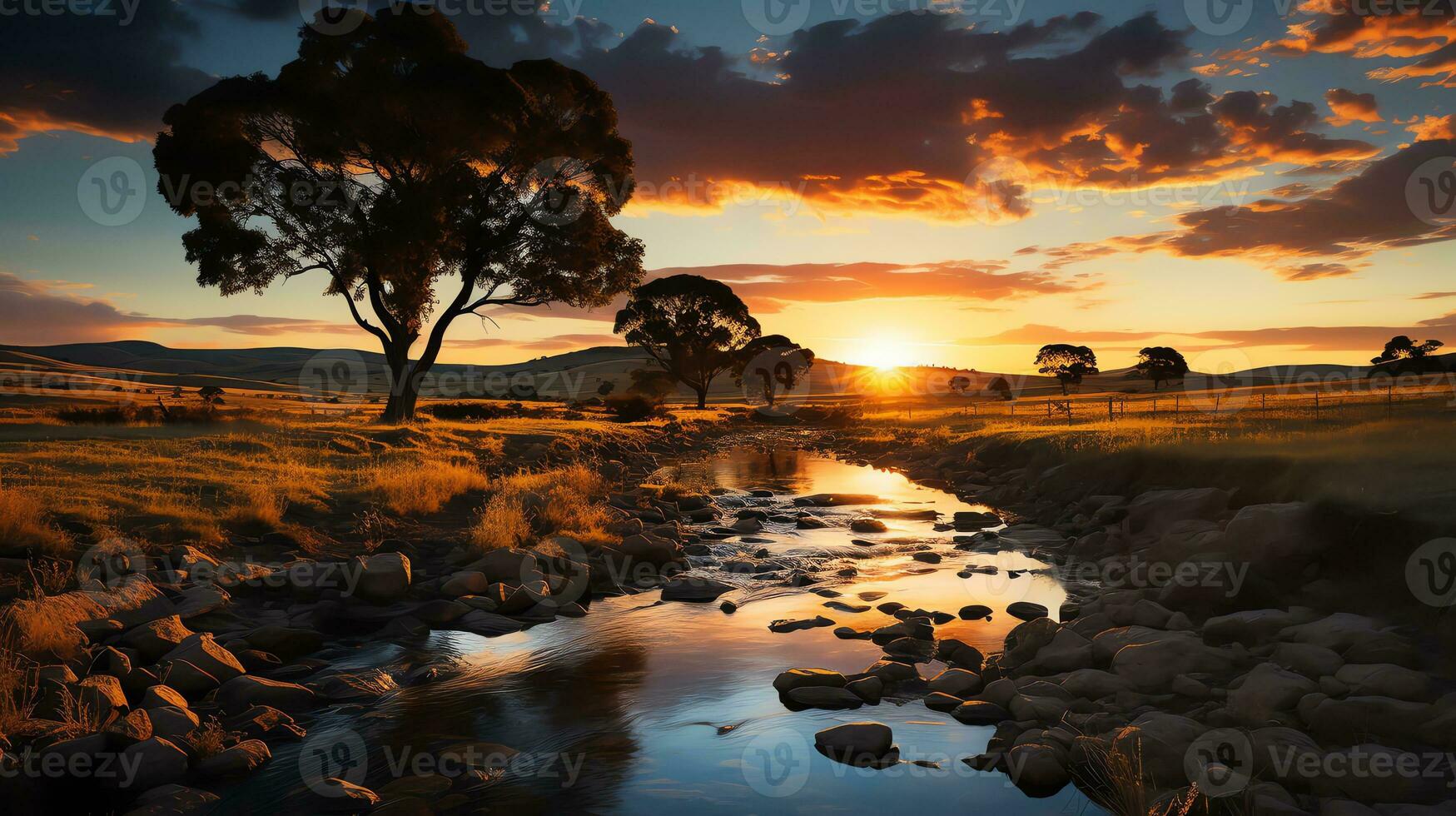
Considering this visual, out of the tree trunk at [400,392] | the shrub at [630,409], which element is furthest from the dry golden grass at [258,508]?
the shrub at [630,409]

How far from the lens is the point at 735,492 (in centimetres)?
2570

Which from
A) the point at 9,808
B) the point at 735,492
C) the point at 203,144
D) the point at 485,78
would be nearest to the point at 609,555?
the point at 9,808

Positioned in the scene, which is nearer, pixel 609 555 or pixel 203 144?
pixel 609 555

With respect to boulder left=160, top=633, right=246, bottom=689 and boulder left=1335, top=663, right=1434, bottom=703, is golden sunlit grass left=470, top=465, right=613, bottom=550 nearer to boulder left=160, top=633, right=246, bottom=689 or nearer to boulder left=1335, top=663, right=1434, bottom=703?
boulder left=160, top=633, right=246, bottom=689

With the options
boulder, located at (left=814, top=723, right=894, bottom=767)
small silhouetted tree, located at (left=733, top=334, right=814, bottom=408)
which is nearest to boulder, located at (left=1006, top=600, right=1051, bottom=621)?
boulder, located at (left=814, top=723, right=894, bottom=767)

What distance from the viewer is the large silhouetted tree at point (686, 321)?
75.9 m

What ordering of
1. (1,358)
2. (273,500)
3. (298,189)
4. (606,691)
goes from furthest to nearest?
(1,358) → (298,189) → (273,500) → (606,691)

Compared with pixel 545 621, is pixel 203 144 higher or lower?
higher

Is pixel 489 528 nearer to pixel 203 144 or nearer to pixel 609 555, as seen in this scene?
pixel 609 555

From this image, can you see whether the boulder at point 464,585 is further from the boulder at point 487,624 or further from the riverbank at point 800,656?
the boulder at point 487,624

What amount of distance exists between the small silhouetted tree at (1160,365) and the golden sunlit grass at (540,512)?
109858 mm

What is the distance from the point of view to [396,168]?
2952 centimetres

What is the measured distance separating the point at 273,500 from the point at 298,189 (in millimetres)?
18710

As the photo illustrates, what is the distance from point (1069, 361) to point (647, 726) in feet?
414
